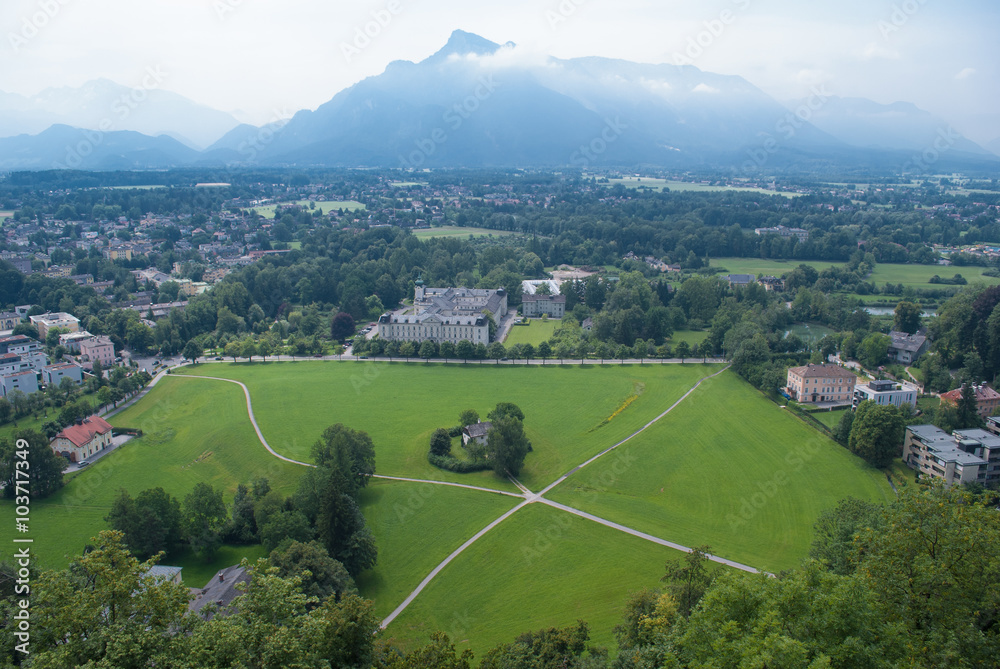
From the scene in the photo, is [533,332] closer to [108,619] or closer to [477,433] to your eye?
[477,433]

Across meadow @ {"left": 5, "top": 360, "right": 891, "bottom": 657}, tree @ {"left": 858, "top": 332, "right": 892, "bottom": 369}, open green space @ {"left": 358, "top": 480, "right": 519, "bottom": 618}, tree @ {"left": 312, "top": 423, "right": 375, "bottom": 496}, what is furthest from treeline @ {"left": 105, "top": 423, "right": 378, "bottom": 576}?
tree @ {"left": 858, "top": 332, "right": 892, "bottom": 369}

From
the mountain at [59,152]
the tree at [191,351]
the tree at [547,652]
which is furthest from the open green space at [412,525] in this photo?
the mountain at [59,152]

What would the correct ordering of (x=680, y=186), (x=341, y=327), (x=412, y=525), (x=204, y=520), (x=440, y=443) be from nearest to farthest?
(x=204, y=520), (x=412, y=525), (x=440, y=443), (x=341, y=327), (x=680, y=186)

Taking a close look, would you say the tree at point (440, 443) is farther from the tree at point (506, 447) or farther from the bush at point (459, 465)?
the tree at point (506, 447)

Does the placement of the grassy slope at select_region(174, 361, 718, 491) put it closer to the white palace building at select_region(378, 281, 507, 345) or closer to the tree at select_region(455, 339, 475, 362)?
the tree at select_region(455, 339, 475, 362)

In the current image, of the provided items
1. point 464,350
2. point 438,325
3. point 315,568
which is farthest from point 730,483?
point 438,325

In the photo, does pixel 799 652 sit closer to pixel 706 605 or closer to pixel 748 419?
pixel 706 605

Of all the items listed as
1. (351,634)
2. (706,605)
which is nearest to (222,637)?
(351,634)
